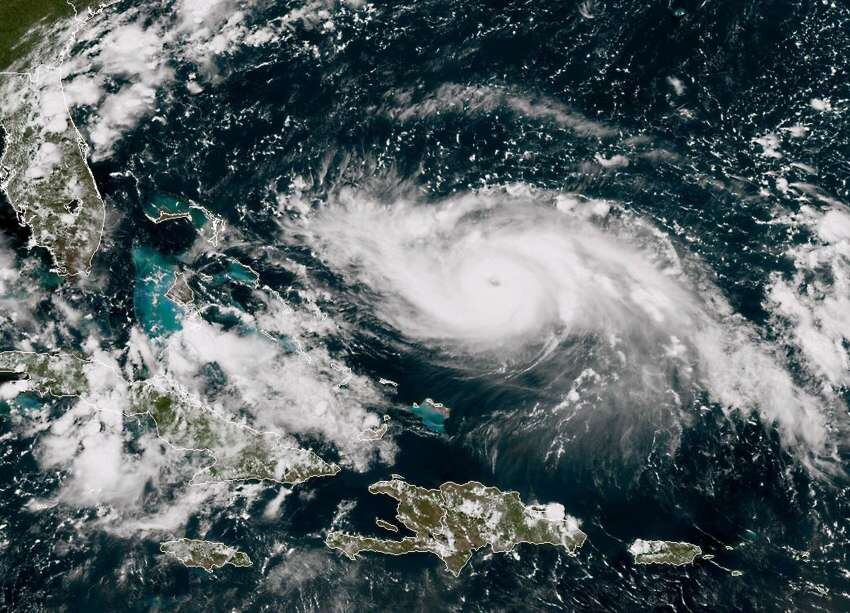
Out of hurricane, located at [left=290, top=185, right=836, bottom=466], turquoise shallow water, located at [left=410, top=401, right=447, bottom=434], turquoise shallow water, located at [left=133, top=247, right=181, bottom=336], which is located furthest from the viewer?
turquoise shallow water, located at [left=133, top=247, right=181, bottom=336]

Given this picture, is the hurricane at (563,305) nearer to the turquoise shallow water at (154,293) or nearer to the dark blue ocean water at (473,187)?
the dark blue ocean water at (473,187)

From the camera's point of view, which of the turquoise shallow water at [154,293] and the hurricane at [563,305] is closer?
the hurricane at [563,305]

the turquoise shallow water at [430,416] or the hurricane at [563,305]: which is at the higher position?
the hurricane at [563,305]

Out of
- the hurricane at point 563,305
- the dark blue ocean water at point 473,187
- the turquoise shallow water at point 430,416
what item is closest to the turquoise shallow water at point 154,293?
the dark blue ocean water at point 473,187

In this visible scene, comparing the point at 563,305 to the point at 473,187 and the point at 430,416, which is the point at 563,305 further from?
the point at 430,416

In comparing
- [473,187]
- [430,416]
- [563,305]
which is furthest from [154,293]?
[563,305]

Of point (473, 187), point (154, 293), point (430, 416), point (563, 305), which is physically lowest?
point (430, 416)

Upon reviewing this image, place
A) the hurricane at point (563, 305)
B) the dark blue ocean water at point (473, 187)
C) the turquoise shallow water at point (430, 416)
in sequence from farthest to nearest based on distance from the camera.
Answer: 1. the turquoise shallow water at point (430, 416)
2. the hurricane at point (563, 305)
3. the dark blue ocean water at point (473, 187)

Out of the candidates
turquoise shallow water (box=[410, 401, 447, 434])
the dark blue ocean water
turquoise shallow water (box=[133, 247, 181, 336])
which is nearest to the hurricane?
the dark blue ocean water

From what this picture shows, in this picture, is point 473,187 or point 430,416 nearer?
point 430,416

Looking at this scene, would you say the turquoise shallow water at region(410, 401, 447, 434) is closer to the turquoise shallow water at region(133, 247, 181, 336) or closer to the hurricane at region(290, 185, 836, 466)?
the hurricane at region(290, 185, 836, 466)

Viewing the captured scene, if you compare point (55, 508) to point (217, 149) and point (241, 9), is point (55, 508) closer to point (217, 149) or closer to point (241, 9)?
point (217, 149)
